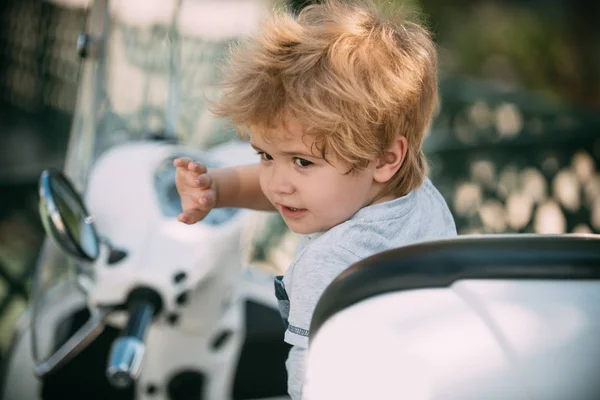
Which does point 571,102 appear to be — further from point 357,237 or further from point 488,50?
point 357,237

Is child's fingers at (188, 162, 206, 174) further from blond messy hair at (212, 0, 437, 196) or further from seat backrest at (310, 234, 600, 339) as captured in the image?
seat backrest at (310, 234, 600, 339)

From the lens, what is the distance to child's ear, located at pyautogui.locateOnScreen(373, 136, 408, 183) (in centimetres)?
90

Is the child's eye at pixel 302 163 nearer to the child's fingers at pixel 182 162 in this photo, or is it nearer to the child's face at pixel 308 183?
the child's face at pixel 308 183

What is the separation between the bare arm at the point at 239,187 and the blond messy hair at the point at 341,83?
12 cm

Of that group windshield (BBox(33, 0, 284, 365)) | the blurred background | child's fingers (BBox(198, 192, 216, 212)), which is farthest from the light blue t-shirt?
the blurred background

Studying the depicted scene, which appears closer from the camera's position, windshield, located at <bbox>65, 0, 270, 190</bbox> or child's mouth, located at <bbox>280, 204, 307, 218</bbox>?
child's mouth, located at <bbox>280, 204, 307, 218</bbox>

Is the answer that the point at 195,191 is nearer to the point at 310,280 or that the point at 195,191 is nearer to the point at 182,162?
the point at 182,162

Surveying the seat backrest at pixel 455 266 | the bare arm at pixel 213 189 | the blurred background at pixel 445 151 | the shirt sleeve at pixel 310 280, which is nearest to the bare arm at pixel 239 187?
the bare arm at pixel 213 189

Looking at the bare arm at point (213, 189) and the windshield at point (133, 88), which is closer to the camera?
the bare arm at point (213, 189)

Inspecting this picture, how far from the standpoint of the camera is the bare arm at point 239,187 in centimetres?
102

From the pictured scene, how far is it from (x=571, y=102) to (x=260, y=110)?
487cm

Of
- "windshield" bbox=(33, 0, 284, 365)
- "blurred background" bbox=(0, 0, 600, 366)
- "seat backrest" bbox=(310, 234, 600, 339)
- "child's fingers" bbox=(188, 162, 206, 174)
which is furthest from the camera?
"blurred background" bbox=(0, 0, 600, 366)

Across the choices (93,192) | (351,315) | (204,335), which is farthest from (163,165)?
(351,315)

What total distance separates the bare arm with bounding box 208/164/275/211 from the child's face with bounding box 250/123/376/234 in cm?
15
